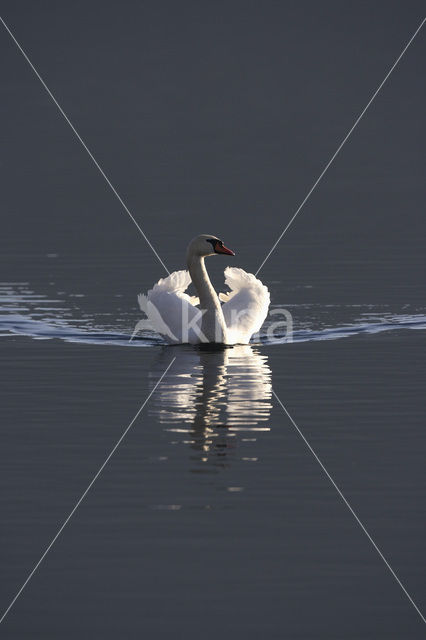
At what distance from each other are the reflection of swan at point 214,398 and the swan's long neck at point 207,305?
23cm

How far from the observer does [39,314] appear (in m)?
23.2

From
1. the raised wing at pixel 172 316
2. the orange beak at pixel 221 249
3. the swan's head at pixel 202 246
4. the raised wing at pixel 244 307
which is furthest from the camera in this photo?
the swan's head at pixel 202 246

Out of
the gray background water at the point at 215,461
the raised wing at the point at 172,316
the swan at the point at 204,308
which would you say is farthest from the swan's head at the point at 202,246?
the gray background water at the point at 215,461

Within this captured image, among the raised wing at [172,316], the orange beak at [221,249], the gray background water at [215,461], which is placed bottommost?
the gray background water at [215,461]

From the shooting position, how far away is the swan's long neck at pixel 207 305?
20.6 metres

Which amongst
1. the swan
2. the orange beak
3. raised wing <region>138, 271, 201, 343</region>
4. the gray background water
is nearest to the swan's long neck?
the swan

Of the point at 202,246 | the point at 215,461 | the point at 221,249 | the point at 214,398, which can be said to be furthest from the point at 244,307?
the point at 215,461

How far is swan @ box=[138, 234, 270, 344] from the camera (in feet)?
68.0

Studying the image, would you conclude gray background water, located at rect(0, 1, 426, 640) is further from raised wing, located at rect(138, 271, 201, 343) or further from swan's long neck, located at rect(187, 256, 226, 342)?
swan's long neck, located at rect(187, 256, 226, 342)

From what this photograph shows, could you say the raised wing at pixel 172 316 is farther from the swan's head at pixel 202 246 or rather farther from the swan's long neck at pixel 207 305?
the swan's head at pixel 202 246

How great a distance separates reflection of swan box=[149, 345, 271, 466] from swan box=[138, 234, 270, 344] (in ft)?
1.02

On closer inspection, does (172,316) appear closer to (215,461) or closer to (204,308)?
(204,308)

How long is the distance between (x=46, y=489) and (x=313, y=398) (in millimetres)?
4600

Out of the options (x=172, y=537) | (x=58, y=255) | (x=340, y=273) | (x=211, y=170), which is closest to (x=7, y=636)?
(x=172, y=537)
